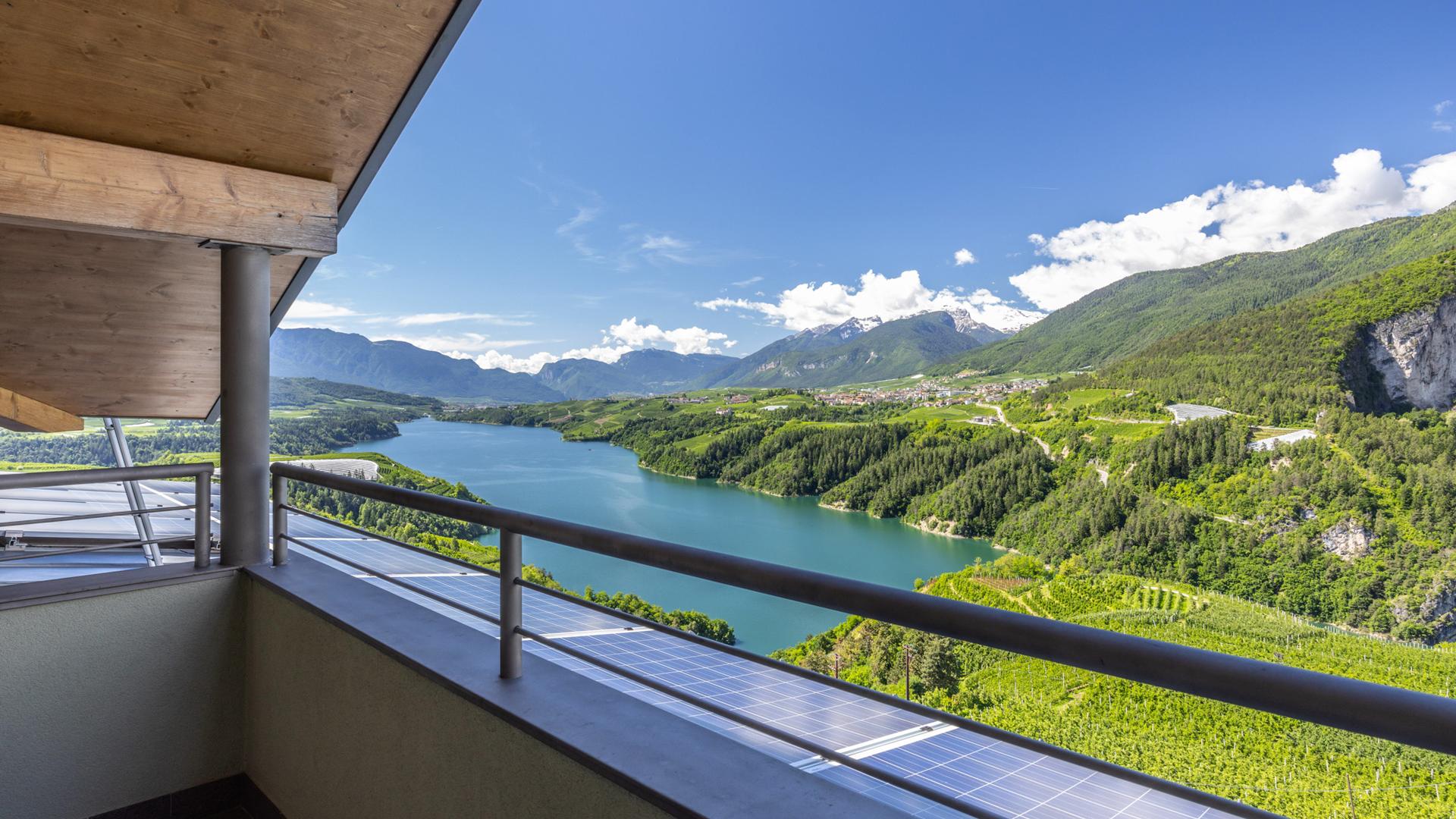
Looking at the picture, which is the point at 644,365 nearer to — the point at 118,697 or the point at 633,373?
the point at 633,373

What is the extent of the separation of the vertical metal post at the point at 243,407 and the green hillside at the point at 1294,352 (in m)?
43.9

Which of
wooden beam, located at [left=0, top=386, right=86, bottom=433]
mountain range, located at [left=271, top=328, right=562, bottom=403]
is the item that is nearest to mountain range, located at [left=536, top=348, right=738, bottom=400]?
mountain range, located at [left=271, top=328, right=562, bottom=403]

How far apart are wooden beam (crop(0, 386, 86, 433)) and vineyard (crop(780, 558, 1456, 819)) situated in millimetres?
13567

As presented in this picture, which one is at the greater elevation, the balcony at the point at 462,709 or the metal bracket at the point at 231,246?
the metal bracket at the point at 231,246

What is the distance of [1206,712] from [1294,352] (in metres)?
25.3

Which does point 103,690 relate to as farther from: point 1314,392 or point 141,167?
point 1314,392

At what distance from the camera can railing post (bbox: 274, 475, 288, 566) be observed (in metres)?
2.66

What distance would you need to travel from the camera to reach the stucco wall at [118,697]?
2.26 metres

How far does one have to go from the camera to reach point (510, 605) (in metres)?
1.59

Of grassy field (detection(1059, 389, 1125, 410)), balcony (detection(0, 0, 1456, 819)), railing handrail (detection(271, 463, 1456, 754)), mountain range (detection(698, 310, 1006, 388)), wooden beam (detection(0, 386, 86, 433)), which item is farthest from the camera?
mountain range (detection(698, 310, 1006, 388))

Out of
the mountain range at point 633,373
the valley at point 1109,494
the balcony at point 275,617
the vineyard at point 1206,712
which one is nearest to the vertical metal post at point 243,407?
the balcony at point 275,617

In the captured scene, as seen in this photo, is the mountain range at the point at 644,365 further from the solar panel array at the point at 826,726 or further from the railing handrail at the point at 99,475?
the railing handrail at the point at 99,475

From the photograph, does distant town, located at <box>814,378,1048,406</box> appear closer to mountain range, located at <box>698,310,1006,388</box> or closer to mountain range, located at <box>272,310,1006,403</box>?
mountain range, located at <box>698,310,1006,388</box>

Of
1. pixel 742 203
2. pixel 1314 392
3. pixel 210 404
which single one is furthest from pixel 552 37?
pixel 210 404
